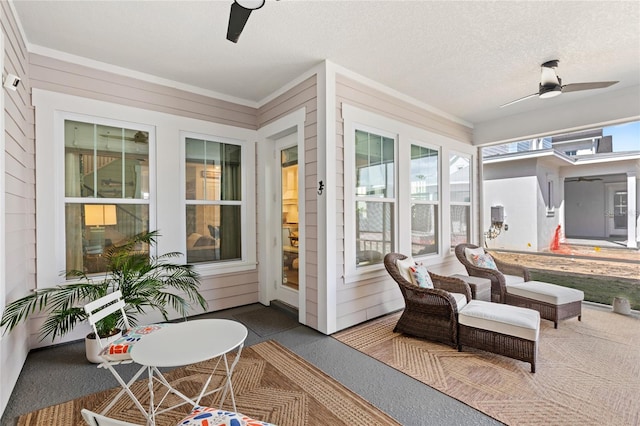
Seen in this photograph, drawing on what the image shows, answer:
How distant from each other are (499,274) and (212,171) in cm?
414

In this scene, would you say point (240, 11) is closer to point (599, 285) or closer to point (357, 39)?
point (357, 39)

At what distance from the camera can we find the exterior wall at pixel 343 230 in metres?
3.51

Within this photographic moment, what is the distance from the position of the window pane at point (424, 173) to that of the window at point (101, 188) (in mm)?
3581

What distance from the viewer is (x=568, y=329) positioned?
11.6 ft

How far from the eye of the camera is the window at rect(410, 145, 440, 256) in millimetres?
4582

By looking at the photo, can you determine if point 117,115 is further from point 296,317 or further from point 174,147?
point 296,317

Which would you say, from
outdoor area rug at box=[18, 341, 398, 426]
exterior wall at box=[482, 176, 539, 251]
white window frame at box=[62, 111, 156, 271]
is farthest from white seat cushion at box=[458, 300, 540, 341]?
exterior wall at box=[482, 176, 539, 251]

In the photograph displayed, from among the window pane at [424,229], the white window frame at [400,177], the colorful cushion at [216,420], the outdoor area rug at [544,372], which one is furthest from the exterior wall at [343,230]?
the colorful cushion at [216,420]

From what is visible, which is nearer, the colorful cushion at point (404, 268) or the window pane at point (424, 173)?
the colorful cushion at point (404, 268)

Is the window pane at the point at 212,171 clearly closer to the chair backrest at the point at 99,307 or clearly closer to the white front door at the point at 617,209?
the chair backrest at the point at 99,307

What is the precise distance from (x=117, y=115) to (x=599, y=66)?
5.49 metres

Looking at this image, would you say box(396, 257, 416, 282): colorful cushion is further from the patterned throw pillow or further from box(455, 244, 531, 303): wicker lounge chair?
the patterned throw pillow

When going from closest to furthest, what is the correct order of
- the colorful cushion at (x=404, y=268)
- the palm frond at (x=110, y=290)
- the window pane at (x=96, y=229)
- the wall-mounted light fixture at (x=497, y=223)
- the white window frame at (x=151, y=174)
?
the palm frond at (x=110, y=290), the white window frame at (x=151, y=174), the window pane at (x=96, y=229), the colorful cushion at (x=404, y=268), the wall-mounted light fixture at (x=497, y=223)

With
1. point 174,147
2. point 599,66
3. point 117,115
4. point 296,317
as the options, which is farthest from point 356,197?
point 599,66
